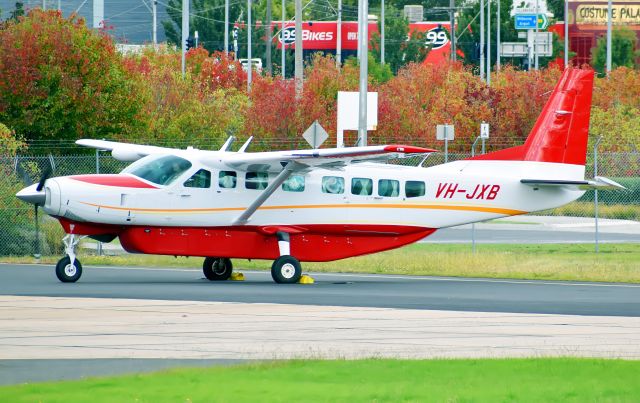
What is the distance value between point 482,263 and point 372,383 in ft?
52.8

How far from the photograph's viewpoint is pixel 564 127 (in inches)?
1036

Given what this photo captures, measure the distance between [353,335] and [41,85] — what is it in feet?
68.5

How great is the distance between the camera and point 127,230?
Answer: 24359mm

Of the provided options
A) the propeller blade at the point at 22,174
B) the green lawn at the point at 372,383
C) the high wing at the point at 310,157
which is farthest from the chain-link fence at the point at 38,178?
the green lawn at the point at 372,383

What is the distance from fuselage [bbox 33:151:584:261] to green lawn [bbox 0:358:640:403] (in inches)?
416

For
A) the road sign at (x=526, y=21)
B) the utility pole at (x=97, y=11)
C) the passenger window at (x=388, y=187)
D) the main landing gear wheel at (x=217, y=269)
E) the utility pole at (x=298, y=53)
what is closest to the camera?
the passenger window at (x=388, y=187)

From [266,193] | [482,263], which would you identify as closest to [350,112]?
[482,263]

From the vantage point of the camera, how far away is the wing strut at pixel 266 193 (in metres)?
24.5

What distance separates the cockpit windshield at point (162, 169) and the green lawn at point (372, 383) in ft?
35.4

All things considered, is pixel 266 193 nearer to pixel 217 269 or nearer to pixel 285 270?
pixel 285 270

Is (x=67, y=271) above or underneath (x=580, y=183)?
underneath

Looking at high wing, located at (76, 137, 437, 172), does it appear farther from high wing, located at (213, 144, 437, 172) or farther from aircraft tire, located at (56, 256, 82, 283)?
aircraft tire, located at (56, 256, 82, 283)

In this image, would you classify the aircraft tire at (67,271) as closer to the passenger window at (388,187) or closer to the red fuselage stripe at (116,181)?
the red fuselage stripe at (116,181)

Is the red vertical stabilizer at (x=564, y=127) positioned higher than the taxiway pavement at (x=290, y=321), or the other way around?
the red vertical stabilizer at (x=564, y=127)
